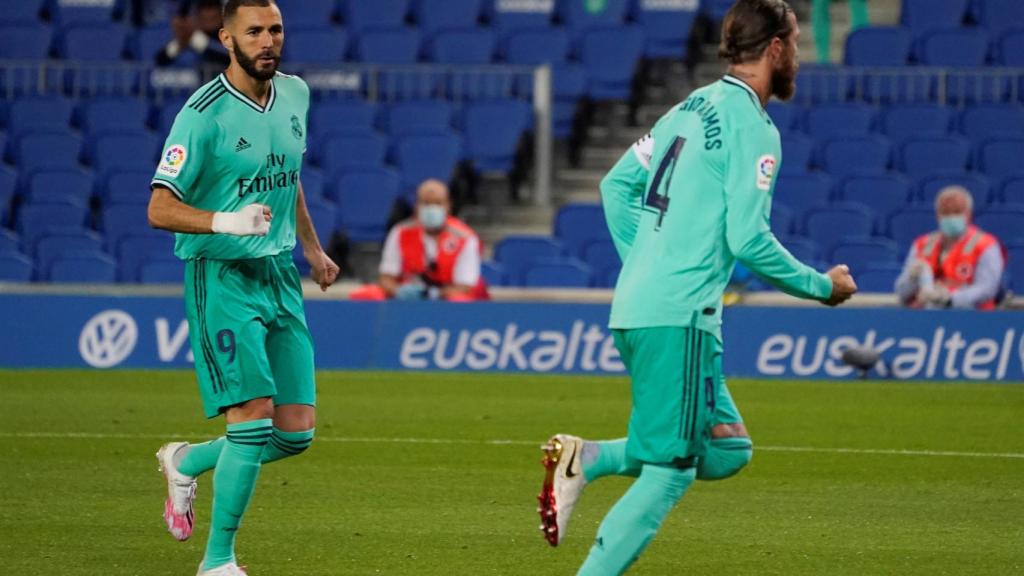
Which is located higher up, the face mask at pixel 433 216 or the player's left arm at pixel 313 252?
the player's left arm at pixel 313 252

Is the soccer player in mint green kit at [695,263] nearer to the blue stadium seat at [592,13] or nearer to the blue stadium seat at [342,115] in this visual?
the blue stadium seat at [342,115]

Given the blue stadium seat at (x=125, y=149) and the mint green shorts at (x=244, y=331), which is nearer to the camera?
the mint green shorts at (x=244, y=331)

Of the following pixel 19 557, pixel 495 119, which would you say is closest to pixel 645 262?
pixel 19 557

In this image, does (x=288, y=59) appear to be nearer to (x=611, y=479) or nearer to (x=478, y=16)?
(x=478, y=16)

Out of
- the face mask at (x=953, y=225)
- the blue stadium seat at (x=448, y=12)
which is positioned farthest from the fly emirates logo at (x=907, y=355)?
the blue stadium seat at (x=448, y=12)

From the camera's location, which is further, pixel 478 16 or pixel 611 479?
pixel 478 16

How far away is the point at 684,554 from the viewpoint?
7.52 meters

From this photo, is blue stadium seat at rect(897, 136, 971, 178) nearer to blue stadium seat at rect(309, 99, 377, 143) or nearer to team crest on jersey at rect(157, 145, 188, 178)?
blue stadium seat at rect(309, 99, 377, 143)

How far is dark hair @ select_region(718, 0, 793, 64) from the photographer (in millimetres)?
5594

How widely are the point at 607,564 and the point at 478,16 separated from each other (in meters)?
16.2

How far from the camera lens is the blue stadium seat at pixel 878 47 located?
1980 cm

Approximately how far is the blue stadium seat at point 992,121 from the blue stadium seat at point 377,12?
22.5ft

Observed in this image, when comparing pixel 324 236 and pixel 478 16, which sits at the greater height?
pixel 478 16

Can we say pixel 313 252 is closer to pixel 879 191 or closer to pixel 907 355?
pixel 907 355
